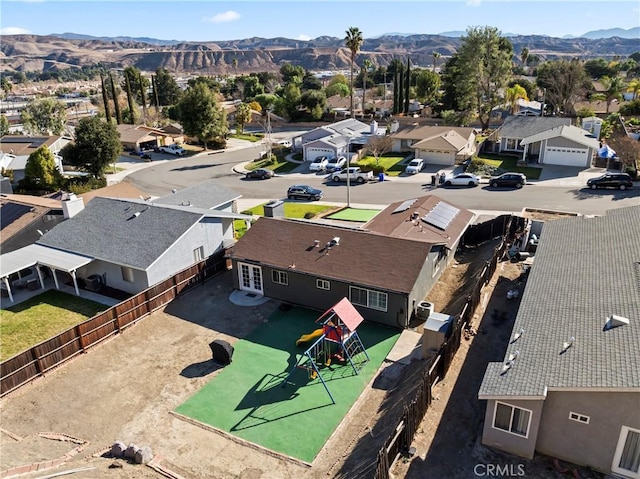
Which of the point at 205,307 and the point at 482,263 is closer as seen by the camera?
the point at 205,307

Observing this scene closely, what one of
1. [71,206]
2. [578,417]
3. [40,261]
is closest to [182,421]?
[578,417]

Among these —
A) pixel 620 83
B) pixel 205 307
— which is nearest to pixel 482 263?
pixel 205 307

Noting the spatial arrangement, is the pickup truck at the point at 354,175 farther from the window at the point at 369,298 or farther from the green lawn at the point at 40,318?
the green lawn at the point at 40,318

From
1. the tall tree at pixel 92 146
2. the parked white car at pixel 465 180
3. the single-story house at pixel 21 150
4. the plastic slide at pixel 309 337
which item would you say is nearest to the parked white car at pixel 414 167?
the parked white car at pixel 465 180

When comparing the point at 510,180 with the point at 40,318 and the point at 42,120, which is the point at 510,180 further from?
the point at 42,120

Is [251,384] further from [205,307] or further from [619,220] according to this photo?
[619,220]

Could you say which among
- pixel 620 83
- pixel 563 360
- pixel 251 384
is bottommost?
pixel 251 384

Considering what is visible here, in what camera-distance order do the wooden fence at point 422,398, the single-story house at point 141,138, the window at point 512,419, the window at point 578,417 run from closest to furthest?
the window at point 578,417
the wooden fence at point 422,398
the window at point 512,419
the single-story house at point 141,138
